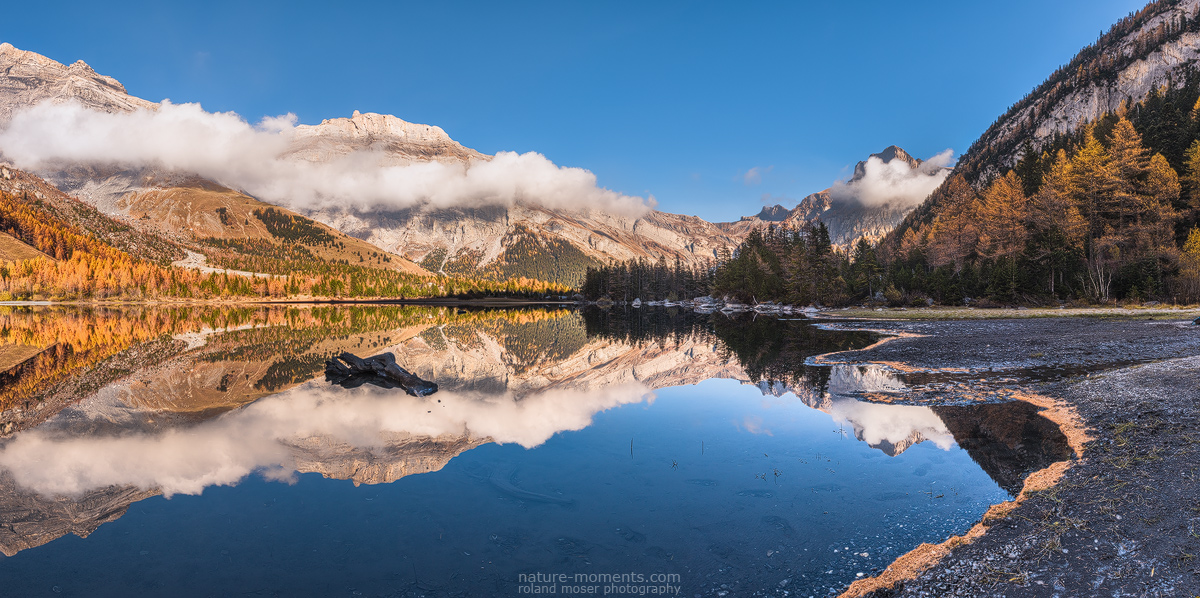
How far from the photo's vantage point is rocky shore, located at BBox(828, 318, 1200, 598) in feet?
21.0

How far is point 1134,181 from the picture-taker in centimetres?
6431

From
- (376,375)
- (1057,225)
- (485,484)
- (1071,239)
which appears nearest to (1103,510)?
(485,484)

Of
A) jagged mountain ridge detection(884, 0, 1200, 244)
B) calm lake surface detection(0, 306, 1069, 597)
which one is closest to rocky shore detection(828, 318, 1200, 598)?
calm lake surface detection(0, 306, 1069, 597)

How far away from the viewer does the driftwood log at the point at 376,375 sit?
2304 centimetres

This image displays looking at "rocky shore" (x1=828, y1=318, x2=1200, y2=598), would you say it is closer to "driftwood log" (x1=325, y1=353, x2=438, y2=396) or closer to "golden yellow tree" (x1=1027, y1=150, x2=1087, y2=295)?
"driftwood log" (x1=325, y1=353, x2=438, y2=396)

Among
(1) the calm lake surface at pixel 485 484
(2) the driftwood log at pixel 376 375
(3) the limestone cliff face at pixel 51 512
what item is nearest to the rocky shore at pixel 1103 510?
(1) the calm lake surface at pixel 485 484

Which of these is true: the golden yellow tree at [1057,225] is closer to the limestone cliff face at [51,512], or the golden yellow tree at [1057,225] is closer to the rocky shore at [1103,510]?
the rocky shore at [1103,510]

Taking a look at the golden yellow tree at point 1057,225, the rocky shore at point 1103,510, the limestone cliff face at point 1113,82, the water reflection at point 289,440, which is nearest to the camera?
the rocky shore at point 1103,510

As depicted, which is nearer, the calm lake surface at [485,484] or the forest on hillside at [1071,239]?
the calm lake surface at [485,484]

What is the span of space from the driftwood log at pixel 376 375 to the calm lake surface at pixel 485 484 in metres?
1.30

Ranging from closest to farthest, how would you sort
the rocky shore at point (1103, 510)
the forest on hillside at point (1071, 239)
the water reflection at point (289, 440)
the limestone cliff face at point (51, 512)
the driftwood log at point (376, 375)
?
the rocky shore at point (1103, 510), the limestone cliff face at point (51, 512), the water reflection at point (289, 440), the driftwood log at point (376, 375), the forest on hillside at point (1071, 239)

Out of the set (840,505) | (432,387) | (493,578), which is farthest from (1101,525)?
(432,387)

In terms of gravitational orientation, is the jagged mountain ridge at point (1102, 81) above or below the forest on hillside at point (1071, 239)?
above

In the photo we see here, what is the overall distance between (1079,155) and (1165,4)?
14998 cm
